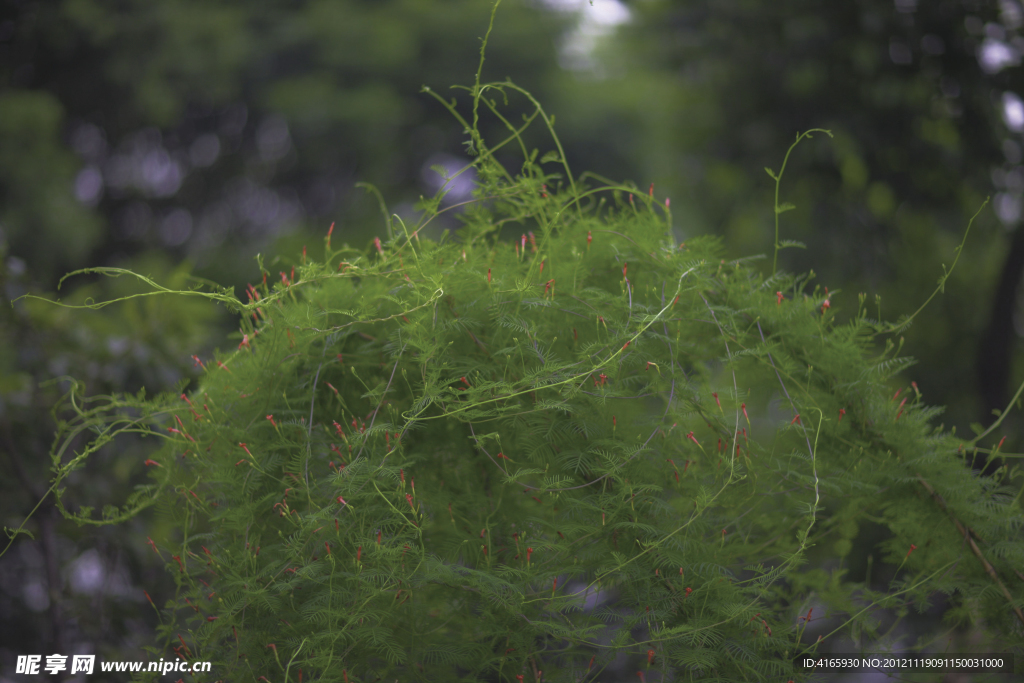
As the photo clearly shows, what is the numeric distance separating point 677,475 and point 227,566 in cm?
65

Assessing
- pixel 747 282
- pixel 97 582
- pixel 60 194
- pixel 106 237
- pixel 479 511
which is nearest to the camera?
pixel 479 511

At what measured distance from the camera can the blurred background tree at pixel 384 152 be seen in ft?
6.48

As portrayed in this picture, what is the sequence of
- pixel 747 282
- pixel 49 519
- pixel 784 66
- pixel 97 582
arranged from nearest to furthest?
pixel 747 282
pixel 49 519
pixel 97 582
pixel 784 66

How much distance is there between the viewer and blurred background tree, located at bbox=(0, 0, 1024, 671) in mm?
Result: 1977

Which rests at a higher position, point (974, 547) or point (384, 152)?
point (974, 547)

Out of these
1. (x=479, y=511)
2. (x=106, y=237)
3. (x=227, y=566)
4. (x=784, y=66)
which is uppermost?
(x=784, y=66)

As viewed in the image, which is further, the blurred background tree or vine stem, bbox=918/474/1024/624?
the blurred background tree

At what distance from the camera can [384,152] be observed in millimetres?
6141

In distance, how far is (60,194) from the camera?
5188mm

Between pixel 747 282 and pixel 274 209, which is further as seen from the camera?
pixel 274 209

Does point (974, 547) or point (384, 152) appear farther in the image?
point (384, 152)

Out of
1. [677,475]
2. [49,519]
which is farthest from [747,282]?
[49,519]

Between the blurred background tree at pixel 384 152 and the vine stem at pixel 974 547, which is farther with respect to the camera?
the blurred background tree at pixel 384 152

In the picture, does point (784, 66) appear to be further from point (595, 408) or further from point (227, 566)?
point (227, 566)
